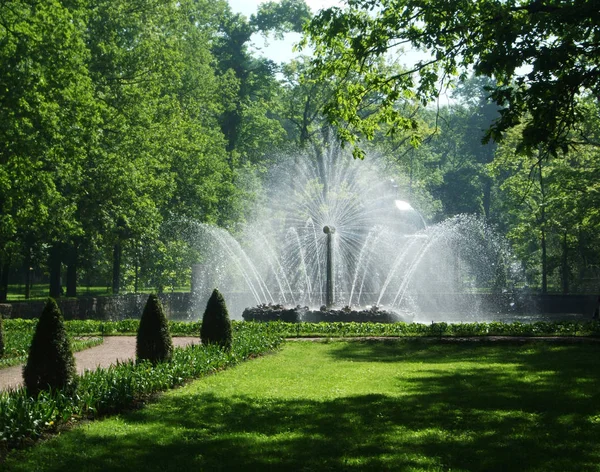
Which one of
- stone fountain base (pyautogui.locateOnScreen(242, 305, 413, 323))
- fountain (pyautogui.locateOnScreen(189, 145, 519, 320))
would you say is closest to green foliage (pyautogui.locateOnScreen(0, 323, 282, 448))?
stone fountain base (pyautogui.locateOnScreen(242, 305, 413, 323))

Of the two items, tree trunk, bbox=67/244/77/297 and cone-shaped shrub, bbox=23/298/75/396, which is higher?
tree trunk, bbox=67/244/77/297

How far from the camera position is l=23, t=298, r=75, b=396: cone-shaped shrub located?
9586mm

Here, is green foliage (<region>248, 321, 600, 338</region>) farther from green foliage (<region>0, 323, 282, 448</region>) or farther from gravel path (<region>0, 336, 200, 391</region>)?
green foliage (<region>0, 323, 282, 448</region>)

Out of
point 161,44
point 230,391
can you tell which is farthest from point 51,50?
point 230,391

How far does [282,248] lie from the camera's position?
43.3 meters

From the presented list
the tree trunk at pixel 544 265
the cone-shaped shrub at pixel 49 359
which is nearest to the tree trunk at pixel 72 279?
the tree trunk at pixel 544 265

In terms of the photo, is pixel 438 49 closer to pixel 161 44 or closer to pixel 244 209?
pixel 161 44

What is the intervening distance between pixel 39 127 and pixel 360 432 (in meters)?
17.5

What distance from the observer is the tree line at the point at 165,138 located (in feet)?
70.3

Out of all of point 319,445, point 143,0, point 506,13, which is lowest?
point 319,445

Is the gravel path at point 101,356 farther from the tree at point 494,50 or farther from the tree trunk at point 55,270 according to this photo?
the tree trunk at point 55,270

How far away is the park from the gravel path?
0.48 ft

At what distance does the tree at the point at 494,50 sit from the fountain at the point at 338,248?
70.0ft

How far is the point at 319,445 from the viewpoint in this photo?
799 cm
